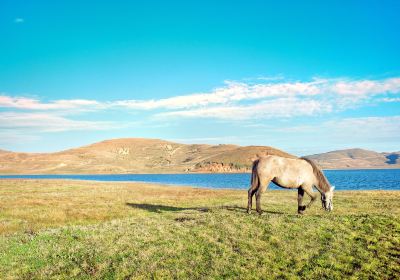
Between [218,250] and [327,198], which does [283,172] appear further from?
[218,250]

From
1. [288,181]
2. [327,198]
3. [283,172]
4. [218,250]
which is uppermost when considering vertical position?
[283,172]

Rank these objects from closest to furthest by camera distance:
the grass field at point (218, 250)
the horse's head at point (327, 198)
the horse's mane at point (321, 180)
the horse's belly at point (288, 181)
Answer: the grass field at point (218, 250)
the horse's belly at point (288, 181)
the horse's mane at point (321, 180)
the horse's head at point (327, 198)

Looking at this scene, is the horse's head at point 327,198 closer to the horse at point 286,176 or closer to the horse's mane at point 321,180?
the horse at point 286,176

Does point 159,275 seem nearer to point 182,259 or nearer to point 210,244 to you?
point 182,259

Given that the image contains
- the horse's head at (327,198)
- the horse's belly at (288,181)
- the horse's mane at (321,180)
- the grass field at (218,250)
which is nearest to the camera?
the grass field at (218,250)

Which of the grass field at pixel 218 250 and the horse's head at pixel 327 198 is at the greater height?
the horse's head at pixel 327 198

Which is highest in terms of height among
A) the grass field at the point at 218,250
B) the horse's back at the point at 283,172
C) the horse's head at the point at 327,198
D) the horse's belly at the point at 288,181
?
the horse's back at the point at 283,172

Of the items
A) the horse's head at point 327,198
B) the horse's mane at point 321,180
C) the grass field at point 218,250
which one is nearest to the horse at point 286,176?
the horse's mane at point 321,180

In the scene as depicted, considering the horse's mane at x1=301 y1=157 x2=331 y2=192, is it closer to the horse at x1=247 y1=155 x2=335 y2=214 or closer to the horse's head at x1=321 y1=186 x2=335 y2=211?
the horse at x1=247 y1=155 x2=335 y2=214

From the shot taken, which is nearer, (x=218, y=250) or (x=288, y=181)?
(x=218, y=250)

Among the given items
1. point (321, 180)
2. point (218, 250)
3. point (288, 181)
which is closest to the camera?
point (218, 250)

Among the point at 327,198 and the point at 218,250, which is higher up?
the point at 327,198

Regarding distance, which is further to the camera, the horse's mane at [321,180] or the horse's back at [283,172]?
the horse's mane at [321,180]

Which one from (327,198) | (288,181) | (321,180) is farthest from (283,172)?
(327,198)
